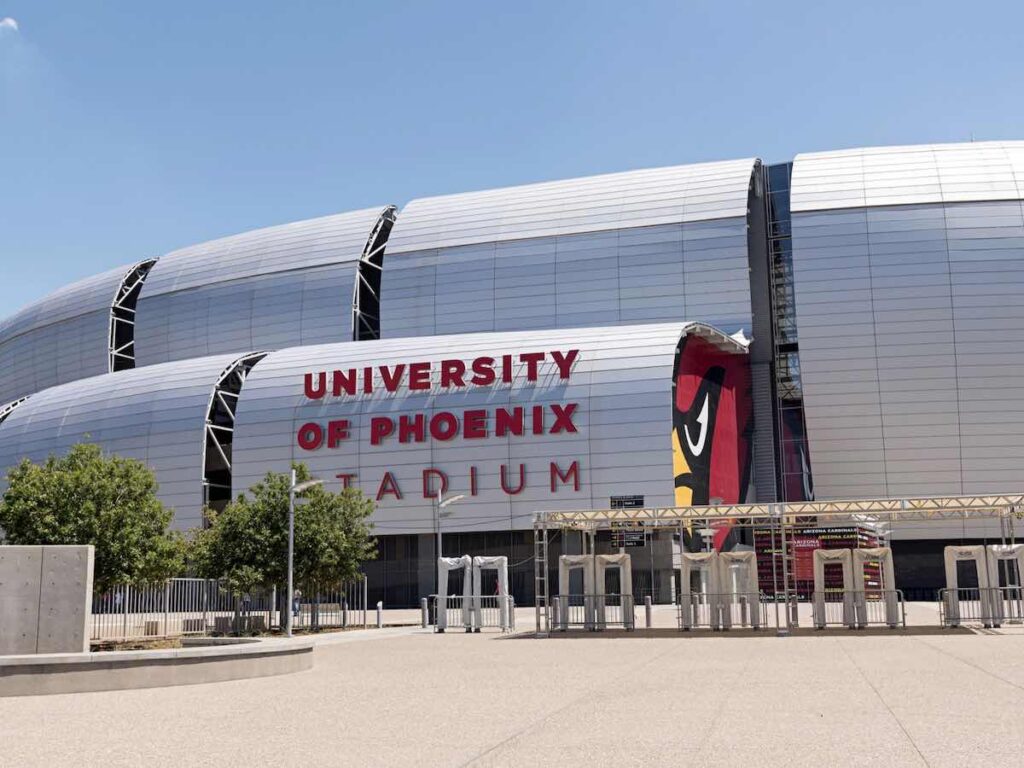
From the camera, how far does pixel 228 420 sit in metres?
80.0

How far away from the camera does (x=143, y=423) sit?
7738 cm

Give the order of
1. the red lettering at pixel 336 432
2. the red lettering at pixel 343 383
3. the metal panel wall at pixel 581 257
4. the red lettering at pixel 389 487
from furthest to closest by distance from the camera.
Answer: the metal panel wall at pixel 581 257, the red lettering at pixel 343 383, the red lettering at pixel 336 432, the red lettering at pixel 389 487

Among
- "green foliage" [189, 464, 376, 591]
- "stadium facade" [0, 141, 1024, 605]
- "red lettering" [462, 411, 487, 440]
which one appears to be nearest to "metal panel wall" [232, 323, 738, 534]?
"stadium facade" [0, 141, 1024, 605]

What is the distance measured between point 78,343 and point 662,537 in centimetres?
5753

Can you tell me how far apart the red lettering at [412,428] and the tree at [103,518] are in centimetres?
3364

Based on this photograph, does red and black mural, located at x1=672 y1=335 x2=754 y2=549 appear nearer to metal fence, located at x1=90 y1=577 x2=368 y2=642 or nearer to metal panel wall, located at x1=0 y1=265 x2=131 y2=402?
metal fence, located at x1=90 y1=577 x2=368 y2=642

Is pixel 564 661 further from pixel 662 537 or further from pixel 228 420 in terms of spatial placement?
pixel 228 420

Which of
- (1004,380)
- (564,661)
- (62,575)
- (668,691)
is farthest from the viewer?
(1004,380)

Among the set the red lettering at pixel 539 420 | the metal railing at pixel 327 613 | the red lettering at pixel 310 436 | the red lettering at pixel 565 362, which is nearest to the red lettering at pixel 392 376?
the red lettering at pixel 310 436

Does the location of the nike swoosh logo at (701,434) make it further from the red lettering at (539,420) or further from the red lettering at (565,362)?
the red lettering at (539,420)

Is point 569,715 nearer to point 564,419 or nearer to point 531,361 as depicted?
point 564,419

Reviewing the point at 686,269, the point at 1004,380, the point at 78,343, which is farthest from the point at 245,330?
the point at 1004,380

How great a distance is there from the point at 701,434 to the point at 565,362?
394 inches

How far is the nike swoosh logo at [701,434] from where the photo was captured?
69.4 metres
